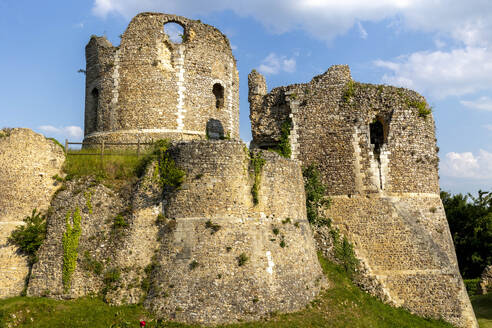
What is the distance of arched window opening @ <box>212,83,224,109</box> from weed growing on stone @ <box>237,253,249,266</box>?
10373 millimetres

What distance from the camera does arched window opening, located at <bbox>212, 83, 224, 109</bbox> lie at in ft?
76.5

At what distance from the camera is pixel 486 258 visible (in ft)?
101

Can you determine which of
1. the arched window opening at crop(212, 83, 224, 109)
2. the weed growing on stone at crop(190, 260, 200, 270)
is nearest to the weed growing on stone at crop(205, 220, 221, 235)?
the weed growing on stone at crop(190, 260, 200, 270)

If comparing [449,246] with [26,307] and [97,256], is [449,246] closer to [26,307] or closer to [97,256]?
[97,256]

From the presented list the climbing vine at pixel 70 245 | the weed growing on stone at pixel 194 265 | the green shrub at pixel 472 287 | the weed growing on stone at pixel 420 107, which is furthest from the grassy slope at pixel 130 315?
the green shrub at pixel 472 287

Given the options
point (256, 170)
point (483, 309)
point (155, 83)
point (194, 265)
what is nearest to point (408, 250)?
point (256, 170)

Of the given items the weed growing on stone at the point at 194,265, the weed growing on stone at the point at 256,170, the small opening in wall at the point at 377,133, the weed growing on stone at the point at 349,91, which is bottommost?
the weed growing on stone at the point at 194,265

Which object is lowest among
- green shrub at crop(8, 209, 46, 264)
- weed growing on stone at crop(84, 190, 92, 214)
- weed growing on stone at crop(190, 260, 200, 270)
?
weed growing on stone at crop(190, 260, 200, 270)

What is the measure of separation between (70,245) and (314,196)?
372 inches

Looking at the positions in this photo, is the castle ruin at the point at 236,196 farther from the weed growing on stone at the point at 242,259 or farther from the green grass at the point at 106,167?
the green grass at the point at 106,167

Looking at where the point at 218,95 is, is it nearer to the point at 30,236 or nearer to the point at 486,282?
the point at 30,236

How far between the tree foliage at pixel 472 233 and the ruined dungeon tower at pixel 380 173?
539 inches

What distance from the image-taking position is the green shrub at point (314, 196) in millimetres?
18953

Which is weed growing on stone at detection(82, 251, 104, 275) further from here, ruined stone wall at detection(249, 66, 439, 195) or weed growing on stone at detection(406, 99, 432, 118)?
weed growing on stone at detection(406, 99, 432, 118)
